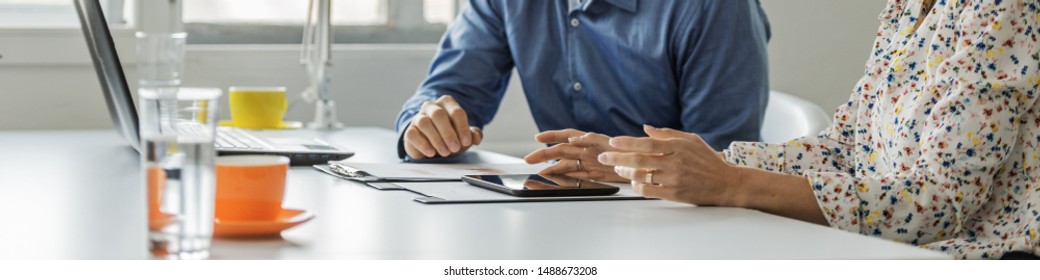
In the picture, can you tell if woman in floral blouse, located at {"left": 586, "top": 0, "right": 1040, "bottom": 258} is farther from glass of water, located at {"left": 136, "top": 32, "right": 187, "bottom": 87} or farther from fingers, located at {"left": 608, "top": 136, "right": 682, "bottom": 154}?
glass of water, located at {"left": 136, "top": 32, "right": 187, "bottom": 87}

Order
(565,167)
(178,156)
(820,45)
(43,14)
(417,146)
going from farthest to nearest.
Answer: (820,45)
(43,14)
(417,146)
(565,167)
(178,156)

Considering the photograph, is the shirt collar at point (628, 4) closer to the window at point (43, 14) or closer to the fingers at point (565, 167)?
the fingers at point (565, 167)

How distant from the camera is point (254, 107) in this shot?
2.20 m

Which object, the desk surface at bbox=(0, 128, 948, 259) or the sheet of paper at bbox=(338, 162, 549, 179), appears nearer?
the desk surface at bbox=(0, 128, 948, 259)

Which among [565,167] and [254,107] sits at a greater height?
[565,167]

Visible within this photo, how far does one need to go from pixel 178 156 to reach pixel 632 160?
58 cm

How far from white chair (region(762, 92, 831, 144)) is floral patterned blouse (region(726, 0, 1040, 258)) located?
0.77 m

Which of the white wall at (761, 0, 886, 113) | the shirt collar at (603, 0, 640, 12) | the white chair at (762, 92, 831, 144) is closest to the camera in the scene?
the shirt collar at (603, 0, 640, 12)

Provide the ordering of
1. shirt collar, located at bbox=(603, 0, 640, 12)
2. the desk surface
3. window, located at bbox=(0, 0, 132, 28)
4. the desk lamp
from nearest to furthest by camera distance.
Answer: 1. the desk surface
2. shirt collar, located at bbox=(603, 0, 640, 12)
3. the desk lamp
4. window, located at bbox=(0, 0, 132, 28)

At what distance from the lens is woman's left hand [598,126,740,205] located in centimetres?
112

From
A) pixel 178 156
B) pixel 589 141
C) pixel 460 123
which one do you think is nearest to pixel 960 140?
pixel 589 141

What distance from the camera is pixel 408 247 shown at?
84 cm

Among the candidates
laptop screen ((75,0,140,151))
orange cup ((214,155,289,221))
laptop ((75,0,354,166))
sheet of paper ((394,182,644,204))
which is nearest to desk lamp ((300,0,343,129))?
laptop ((75,0,354,166))

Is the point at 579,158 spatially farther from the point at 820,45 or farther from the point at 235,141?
the point at 820,45
